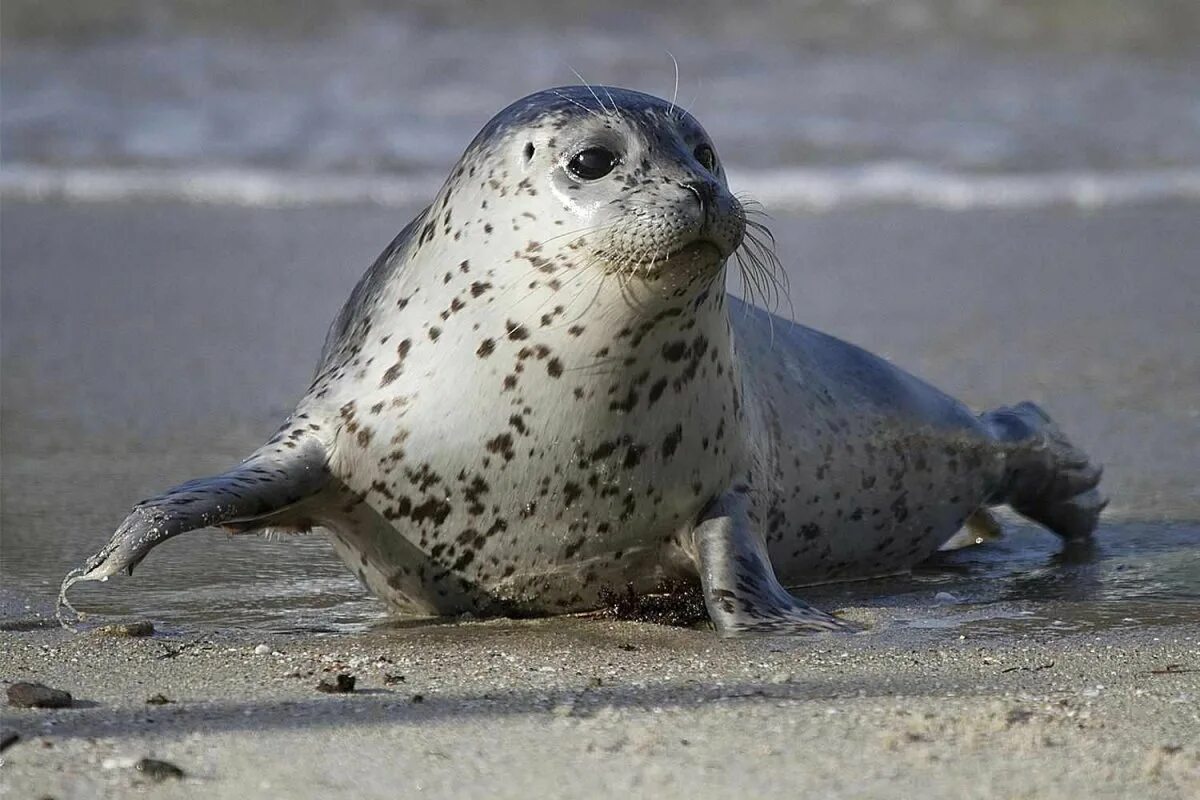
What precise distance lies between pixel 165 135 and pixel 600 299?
9197 millimetres

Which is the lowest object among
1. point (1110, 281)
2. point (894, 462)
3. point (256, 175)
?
point (894, 462)

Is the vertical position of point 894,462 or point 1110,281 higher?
point 1110,281

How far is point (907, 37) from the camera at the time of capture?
16.0m

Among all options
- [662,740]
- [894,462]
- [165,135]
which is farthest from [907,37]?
[662,740]

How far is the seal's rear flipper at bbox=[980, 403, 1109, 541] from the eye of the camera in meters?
5.25

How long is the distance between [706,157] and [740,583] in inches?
34.6

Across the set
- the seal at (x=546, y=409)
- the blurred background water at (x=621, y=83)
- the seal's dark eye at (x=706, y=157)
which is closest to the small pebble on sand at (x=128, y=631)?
the seal at (x=546, y=409)

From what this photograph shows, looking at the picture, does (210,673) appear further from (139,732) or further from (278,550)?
(278,550)

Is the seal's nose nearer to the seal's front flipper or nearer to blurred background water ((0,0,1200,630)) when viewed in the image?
blurred background water ((0,0,1200,630))

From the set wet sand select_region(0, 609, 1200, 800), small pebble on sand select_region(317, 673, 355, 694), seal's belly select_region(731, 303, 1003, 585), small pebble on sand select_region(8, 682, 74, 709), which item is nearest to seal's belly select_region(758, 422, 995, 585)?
seal's belly select_region(731, 303, 1003, 585)

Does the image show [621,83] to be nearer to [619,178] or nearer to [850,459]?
[850,459]

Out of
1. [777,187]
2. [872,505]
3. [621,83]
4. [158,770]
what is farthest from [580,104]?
[621,83]

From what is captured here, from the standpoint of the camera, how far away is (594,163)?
158 inches

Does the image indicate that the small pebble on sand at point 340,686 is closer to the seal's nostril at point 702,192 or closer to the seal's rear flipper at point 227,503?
the seal's rear flipper at point 227,503
